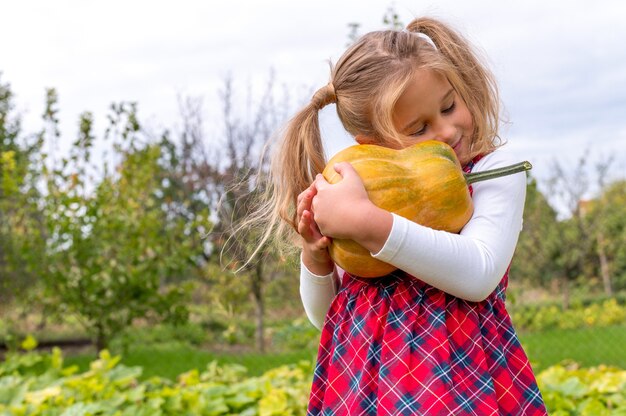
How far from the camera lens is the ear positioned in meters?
1.75

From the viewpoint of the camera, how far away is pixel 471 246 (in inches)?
59.8

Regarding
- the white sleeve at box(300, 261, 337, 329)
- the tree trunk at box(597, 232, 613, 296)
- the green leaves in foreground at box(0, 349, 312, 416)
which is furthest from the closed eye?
the tree trunk at box(597, 232, 613, 296)

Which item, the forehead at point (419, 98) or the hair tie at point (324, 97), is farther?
the hair tie at point (324, 97)

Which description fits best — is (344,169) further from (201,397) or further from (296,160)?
(201,397)

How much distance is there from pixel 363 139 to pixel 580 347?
6.98m

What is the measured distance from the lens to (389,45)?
1757mm

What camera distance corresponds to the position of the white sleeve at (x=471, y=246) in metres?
1.47

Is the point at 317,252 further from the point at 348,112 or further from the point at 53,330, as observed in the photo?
the point at 53,330

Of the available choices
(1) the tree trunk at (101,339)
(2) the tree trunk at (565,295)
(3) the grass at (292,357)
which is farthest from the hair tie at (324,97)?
(2) the tree trunk at (565,295)

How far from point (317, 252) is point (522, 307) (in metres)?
11.2

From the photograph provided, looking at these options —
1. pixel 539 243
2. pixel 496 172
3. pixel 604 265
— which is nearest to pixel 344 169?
pixel 496 172

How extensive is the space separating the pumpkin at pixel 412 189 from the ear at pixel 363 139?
0.16m

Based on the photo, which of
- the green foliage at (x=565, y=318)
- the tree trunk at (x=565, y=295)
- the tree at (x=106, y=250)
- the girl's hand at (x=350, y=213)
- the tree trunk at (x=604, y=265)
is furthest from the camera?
the tree trunk at (x=604, y=265)

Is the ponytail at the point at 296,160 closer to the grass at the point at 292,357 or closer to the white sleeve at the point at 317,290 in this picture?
the white sleeve at the point at 317,290
